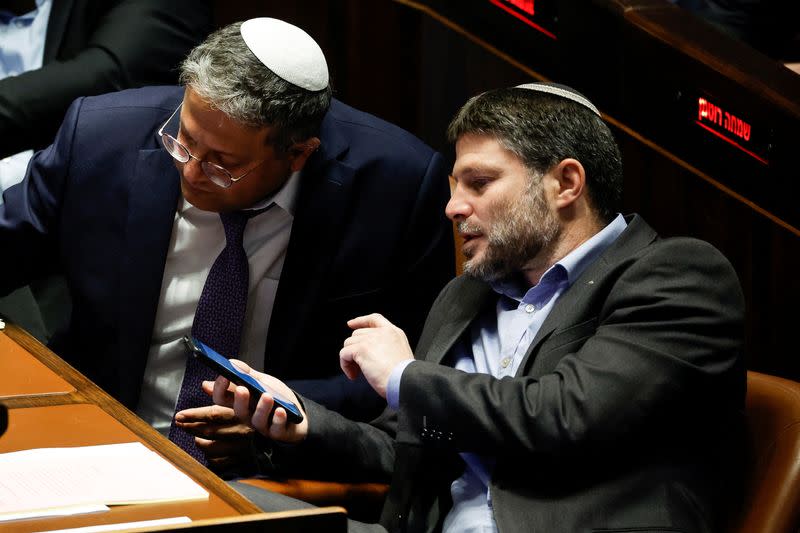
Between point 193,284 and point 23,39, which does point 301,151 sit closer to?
point 193,284

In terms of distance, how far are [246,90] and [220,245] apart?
1.31ft

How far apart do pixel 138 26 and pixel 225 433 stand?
1.48m

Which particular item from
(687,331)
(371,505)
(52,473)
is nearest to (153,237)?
(371,505)

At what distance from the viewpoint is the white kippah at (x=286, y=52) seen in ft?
8.75

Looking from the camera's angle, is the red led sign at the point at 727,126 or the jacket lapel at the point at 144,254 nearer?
the jacket lapel at the point at 144,254

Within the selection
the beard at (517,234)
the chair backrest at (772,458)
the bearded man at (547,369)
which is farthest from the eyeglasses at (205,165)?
the chair backrest at (772,458)

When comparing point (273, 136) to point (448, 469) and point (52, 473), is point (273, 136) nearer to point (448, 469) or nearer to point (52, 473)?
point (448, 469)

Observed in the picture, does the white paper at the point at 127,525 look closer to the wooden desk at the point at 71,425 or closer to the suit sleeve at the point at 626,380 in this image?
the wooden desk at the point at 71,425

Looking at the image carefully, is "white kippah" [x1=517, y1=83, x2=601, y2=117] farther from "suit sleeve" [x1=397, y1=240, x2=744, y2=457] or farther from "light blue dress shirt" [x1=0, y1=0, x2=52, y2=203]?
"light blue dress shirt" [x1=0, y1=0, x2=52, y2=203]

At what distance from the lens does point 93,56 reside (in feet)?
11.4

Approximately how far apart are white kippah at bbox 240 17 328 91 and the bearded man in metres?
0.39

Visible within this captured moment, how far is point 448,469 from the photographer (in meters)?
2.38

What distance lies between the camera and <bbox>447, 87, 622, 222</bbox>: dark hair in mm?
2398

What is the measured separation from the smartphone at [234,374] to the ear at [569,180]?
2.05 feet
